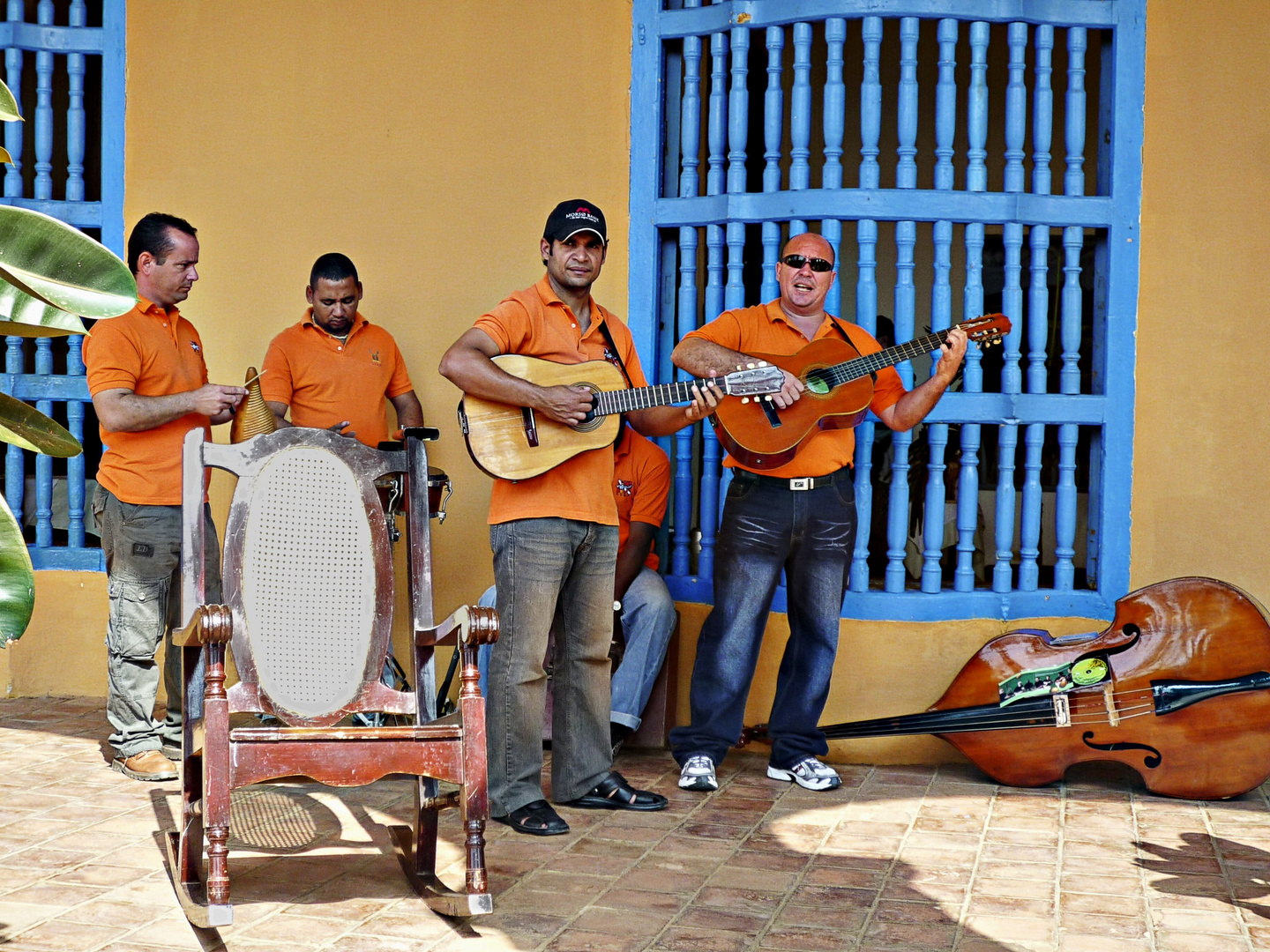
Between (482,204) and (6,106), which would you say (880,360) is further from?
(6,106)

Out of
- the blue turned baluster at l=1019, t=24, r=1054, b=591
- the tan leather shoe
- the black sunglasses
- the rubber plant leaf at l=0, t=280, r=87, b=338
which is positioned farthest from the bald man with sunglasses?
the rubber plant leaf at l=0, t=280, r=87, b=338

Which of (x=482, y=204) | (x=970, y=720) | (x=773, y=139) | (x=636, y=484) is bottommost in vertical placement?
(x=970, y=720)

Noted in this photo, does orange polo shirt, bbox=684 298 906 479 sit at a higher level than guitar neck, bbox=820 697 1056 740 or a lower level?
higher

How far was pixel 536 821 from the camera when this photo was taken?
411 centimetres

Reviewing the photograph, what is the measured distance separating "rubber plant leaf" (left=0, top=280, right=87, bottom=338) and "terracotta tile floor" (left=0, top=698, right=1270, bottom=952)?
1604 mm

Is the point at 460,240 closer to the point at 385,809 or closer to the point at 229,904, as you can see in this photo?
the point at 385,809

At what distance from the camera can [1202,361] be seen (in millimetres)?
5203

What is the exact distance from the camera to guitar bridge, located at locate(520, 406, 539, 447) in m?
4.19

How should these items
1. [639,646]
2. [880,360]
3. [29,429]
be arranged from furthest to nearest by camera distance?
1. [639,646]
2. [880,360]
3. [29,429]

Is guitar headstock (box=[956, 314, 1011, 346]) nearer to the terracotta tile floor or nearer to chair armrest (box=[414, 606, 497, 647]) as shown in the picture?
the terracotta tile floor

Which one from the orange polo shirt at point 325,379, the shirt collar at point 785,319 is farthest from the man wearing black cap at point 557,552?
the orange polo shirt at point 325,379

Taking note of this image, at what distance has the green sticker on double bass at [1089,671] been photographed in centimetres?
474

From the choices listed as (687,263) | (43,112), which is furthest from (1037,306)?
(43,112)

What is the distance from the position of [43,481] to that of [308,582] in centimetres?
286
